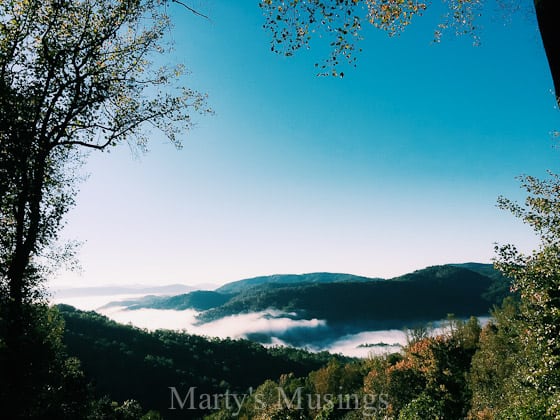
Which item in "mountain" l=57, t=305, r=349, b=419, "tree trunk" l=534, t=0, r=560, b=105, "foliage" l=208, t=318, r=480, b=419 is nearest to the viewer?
"tree trunk" l=534, t=0, r=560, b=105

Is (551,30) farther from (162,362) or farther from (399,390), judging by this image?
(162,362)

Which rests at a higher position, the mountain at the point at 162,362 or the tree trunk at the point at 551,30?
the tree trunk at the point at 551,30

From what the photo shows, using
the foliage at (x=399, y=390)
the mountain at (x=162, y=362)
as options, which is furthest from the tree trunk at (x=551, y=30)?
the mountain at (x=162, y=362)

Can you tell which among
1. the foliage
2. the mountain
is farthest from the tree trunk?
the mountain

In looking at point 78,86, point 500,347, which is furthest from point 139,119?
point 500,347

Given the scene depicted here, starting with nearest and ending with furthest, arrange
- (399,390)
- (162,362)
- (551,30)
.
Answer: (551,30), (399,390), (162,362)

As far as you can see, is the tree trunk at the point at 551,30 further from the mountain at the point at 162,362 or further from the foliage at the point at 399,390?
the mountain at the point at 162,362

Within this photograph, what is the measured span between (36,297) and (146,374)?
366 feet

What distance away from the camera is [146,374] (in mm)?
107250

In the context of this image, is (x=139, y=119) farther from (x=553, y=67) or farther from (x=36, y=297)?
(x=553, y=67)

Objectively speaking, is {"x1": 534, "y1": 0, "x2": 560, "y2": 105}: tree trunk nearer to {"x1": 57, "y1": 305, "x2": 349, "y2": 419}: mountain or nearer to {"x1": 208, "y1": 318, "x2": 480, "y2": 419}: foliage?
{"x1": 208, "y1": 318, "x2": 480, "y2": 419}: foliage

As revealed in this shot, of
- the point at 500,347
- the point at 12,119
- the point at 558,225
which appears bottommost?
the point at 500,347

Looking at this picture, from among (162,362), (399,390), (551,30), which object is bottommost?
(162,362)

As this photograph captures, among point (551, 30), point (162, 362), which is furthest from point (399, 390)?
point (162, 362)
